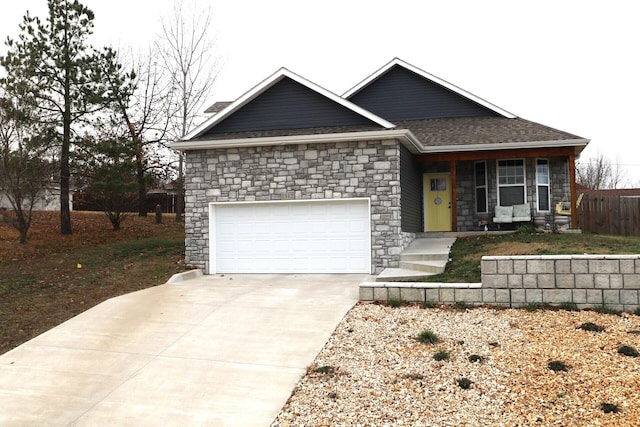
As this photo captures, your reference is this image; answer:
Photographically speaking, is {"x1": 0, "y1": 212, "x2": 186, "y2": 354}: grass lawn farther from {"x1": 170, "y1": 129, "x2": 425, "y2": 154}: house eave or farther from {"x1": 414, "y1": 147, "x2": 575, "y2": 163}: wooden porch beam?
{"x1": 414, "y1": 147, "x2": 575, "y2": 163}: wooden porch beam

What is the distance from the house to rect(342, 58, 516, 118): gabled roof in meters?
2.24

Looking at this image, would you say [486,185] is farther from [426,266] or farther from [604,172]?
[604,172]

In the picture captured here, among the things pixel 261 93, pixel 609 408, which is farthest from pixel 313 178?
pixel 609 408

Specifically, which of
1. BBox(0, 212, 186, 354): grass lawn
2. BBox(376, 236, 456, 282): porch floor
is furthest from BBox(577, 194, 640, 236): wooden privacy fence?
BBox(0, 212, 186, 354): grass lawn

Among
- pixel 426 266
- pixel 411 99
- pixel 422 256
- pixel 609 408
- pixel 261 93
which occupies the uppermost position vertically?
pixel 411 99

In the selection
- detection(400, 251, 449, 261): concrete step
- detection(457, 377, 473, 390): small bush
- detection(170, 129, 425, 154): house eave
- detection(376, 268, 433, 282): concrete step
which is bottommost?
detection(457, 377, 473, 390): small bush

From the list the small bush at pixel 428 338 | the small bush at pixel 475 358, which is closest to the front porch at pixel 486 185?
the small bush at pixel 428 338

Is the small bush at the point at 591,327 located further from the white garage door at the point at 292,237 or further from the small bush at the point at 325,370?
the white garage door at the point at 292,237

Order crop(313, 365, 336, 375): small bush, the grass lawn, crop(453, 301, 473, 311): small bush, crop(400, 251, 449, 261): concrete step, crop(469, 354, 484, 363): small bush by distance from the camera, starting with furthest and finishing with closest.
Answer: crop(400, 251, 449, 261): concrete step, the grass lawn, crop(453, 301, 473, 311): small bush, crop(469, 354, 484, 363): small bush, crop(313, 365, 336, 375): small bush

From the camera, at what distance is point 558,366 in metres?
5.45

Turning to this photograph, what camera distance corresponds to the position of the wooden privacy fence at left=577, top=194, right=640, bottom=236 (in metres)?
16.6

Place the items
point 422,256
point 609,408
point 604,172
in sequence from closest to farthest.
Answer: point 609,408
point 422,256
point 604,172

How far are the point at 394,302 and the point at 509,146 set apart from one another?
295 inches

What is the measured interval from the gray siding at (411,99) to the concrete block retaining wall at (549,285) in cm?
1013
